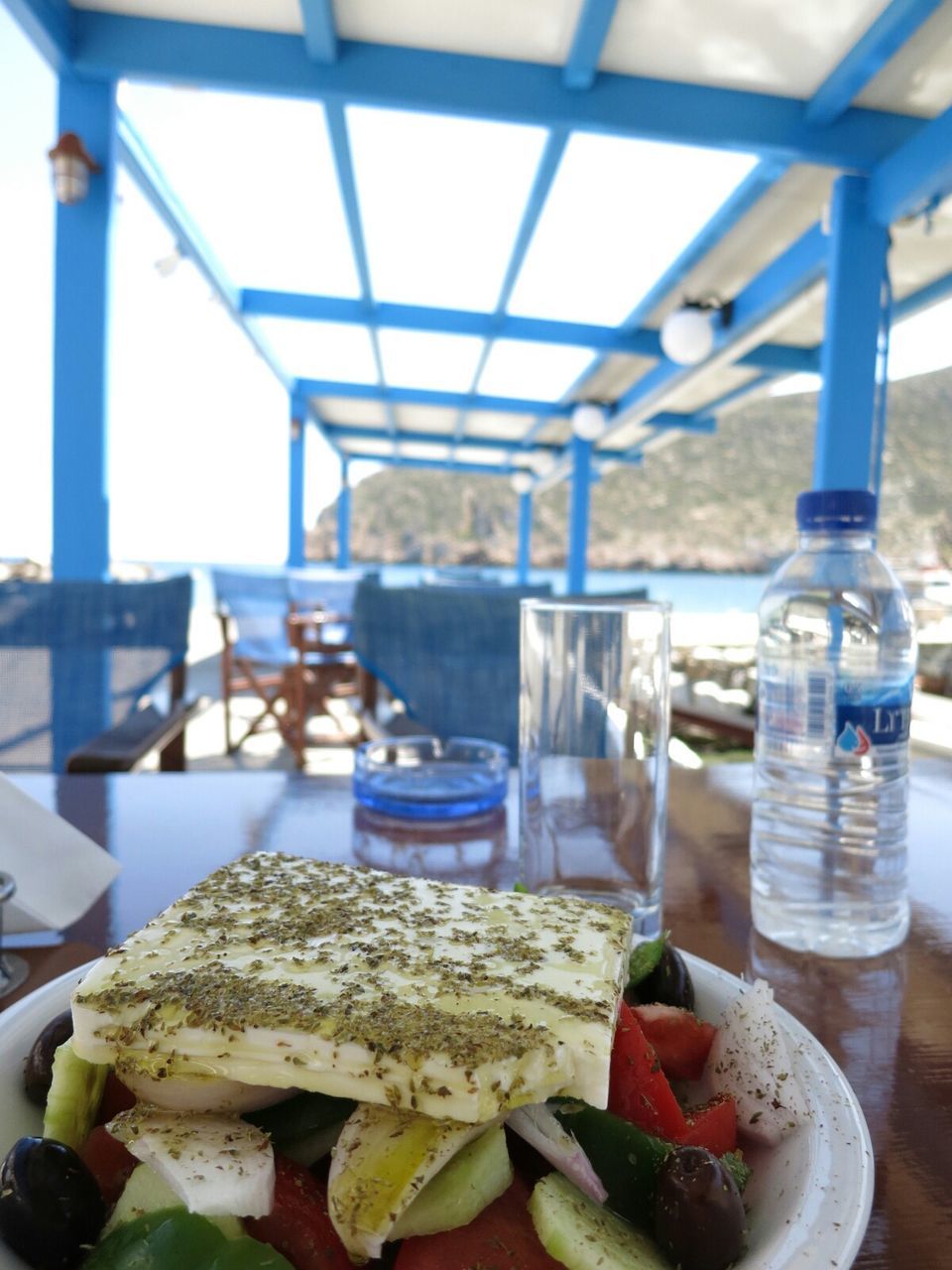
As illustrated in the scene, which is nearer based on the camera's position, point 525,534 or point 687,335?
point 687,335

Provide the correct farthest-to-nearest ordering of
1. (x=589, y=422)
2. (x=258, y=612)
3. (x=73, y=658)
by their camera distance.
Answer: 1. (x=589, y=422)
2. (x=258, y=612)
3. (x=73, y=658)

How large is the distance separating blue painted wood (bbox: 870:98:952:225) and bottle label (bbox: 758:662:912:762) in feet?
11.4

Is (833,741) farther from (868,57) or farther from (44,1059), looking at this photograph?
(868,57)

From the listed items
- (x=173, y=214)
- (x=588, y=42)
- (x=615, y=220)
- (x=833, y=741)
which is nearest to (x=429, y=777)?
(x=833, y=741)

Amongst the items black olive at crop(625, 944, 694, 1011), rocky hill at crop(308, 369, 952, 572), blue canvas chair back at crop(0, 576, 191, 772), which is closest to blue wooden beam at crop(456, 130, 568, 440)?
blue canvas chair back at crop(0, 576, 191, 772)

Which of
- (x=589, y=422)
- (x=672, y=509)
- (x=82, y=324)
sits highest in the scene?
(x=672, y=509)

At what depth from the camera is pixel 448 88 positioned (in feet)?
11.3

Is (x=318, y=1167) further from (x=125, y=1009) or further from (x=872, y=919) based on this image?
(x=872, y=919)

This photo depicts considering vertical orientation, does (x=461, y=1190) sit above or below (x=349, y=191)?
below

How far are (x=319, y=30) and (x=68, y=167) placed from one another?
1034 mm

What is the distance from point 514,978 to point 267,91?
3886 mm

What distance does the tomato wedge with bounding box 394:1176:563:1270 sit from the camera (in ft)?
0.89

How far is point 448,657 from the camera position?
6.79ft

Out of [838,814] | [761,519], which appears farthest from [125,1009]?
[761,519]
